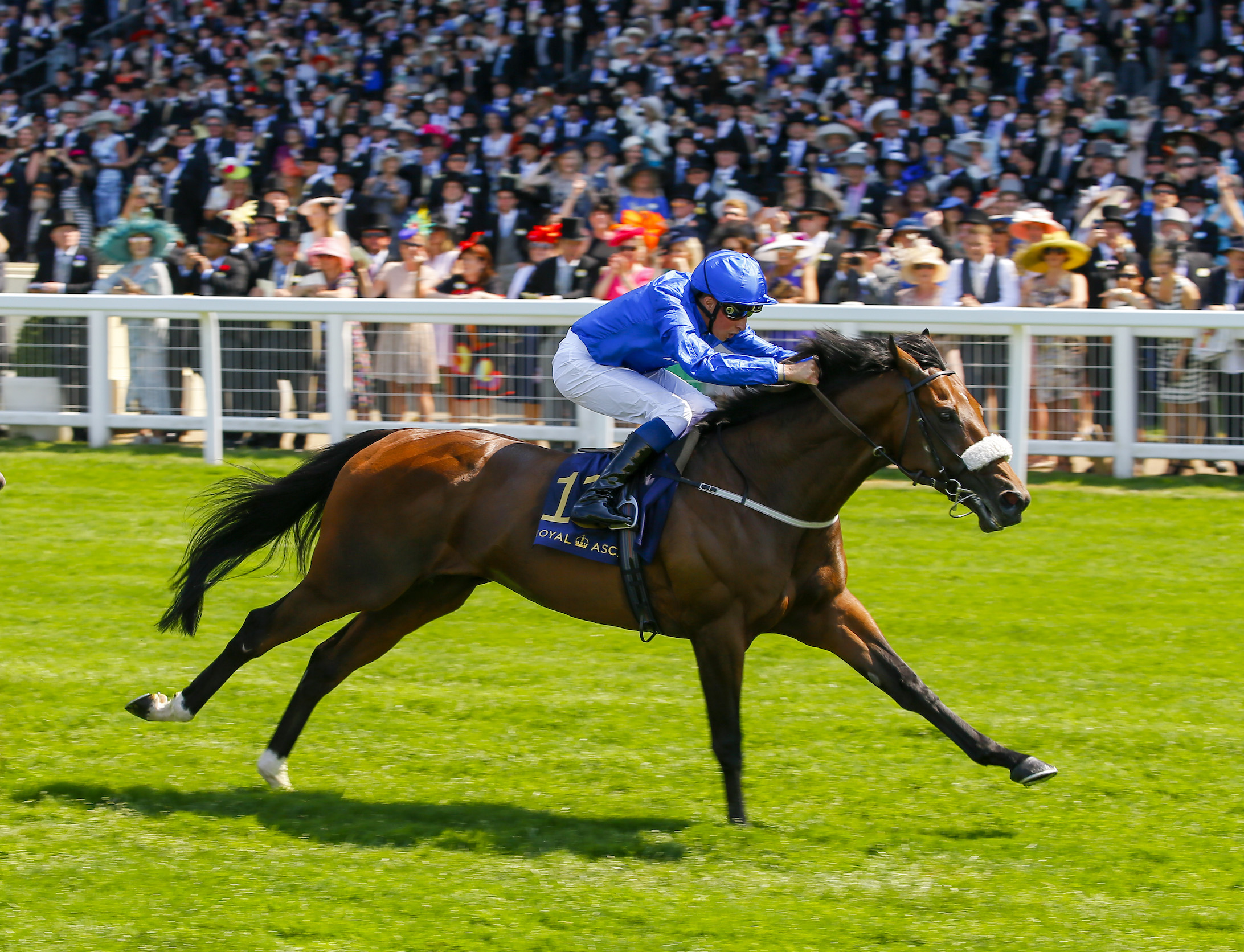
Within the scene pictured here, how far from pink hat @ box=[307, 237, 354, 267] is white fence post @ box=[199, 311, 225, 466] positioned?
77cm

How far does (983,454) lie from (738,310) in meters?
0.84

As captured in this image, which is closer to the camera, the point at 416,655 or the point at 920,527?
the point at 416,655

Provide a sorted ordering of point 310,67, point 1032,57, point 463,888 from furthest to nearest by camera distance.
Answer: point 310,67 < point 1032,57 < point 463,888

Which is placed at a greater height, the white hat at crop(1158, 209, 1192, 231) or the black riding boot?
the white hat at crop(1158, 209, 1192, 231)

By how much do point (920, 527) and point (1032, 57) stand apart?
7.23 m

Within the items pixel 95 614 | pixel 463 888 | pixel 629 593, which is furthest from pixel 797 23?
pixel 463 888

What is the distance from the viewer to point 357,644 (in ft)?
15.4

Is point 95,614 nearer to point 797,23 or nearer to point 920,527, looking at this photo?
point 920,527

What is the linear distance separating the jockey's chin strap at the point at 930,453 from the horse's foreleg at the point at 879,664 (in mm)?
447

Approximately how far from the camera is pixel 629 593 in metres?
4.37

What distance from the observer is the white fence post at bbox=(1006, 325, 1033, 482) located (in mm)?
8500

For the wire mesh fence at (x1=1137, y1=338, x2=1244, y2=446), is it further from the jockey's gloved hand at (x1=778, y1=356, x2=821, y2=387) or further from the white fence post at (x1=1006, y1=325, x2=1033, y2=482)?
the jockey's gloved hand at (x1=778, y1=356, x2=821, y2=387)

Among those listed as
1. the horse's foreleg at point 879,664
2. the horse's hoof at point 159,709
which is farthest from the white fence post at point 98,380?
the horse's foreleg at point 879,664

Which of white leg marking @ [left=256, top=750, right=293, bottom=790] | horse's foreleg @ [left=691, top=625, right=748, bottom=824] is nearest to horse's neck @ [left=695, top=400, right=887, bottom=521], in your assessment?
horse's foreleg @ [left=691, top=625, right=748, bottom=824]
